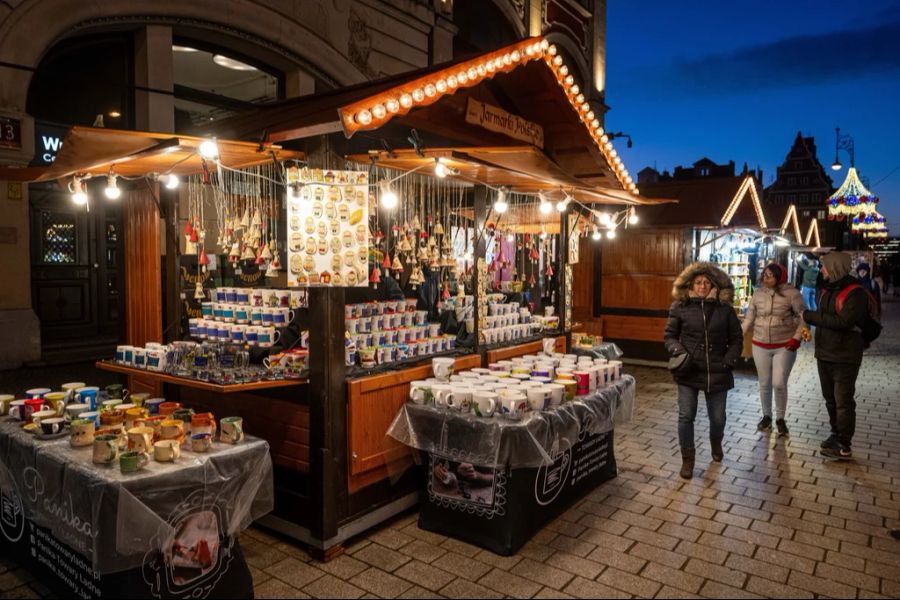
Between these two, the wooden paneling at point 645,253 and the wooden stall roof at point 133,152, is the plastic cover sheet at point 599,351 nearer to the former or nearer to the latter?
the wooden paneling at point 645,253

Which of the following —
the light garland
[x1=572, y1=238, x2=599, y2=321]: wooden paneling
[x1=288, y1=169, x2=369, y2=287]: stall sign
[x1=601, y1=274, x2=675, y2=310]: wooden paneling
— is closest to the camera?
[x1=288, y1=169, x2=369, y2=287]: stall sign

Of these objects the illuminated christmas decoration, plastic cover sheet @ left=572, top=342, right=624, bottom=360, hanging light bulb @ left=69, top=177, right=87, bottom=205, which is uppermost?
the illuminated christmas decoration

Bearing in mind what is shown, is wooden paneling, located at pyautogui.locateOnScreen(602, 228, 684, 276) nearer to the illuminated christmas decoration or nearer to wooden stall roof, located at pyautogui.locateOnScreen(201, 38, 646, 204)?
wooden stall roof, located at pyautogui.locateOnScreen(201, 38, 646, 204)

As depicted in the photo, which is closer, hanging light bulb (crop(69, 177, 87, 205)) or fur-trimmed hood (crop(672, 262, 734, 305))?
hanging light bulb (crop(69, 177, 87, 205))

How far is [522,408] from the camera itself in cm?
449

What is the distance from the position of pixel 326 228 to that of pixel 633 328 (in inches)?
380

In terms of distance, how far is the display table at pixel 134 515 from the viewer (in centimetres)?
315

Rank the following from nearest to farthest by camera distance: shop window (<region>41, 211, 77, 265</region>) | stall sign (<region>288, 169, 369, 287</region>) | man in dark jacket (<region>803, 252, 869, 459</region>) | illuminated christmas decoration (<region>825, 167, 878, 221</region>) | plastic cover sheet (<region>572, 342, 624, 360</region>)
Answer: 1. stall sign (<region>288, 169, 369, 287</region>)
2. man in dark jacket (<region>803, 252, 869, 459</region>)
3. plastic cover sheet (<region>572, 342, 624, 360</region>)
4. shop window (<region>41, 211, 77, 265</region>)
5. illuminated christmas decoration (<region>825, 167, 878, 221</region>)

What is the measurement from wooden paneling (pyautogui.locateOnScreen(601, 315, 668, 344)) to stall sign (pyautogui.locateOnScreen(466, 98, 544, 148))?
22.2ft

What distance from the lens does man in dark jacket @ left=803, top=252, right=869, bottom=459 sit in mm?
6254

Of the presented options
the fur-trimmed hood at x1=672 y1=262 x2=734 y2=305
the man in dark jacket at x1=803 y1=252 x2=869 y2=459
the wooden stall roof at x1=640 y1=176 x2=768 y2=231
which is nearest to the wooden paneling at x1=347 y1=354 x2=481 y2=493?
the fur-trimmed hood at x1=672 y1=262 x2=734 y2=305

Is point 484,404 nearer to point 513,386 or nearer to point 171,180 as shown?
point 513,386

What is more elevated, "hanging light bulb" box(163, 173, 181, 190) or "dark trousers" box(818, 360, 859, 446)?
"hanging light bulb" box(163, 173, 181, 190)

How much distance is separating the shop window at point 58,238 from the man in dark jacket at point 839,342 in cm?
1101
